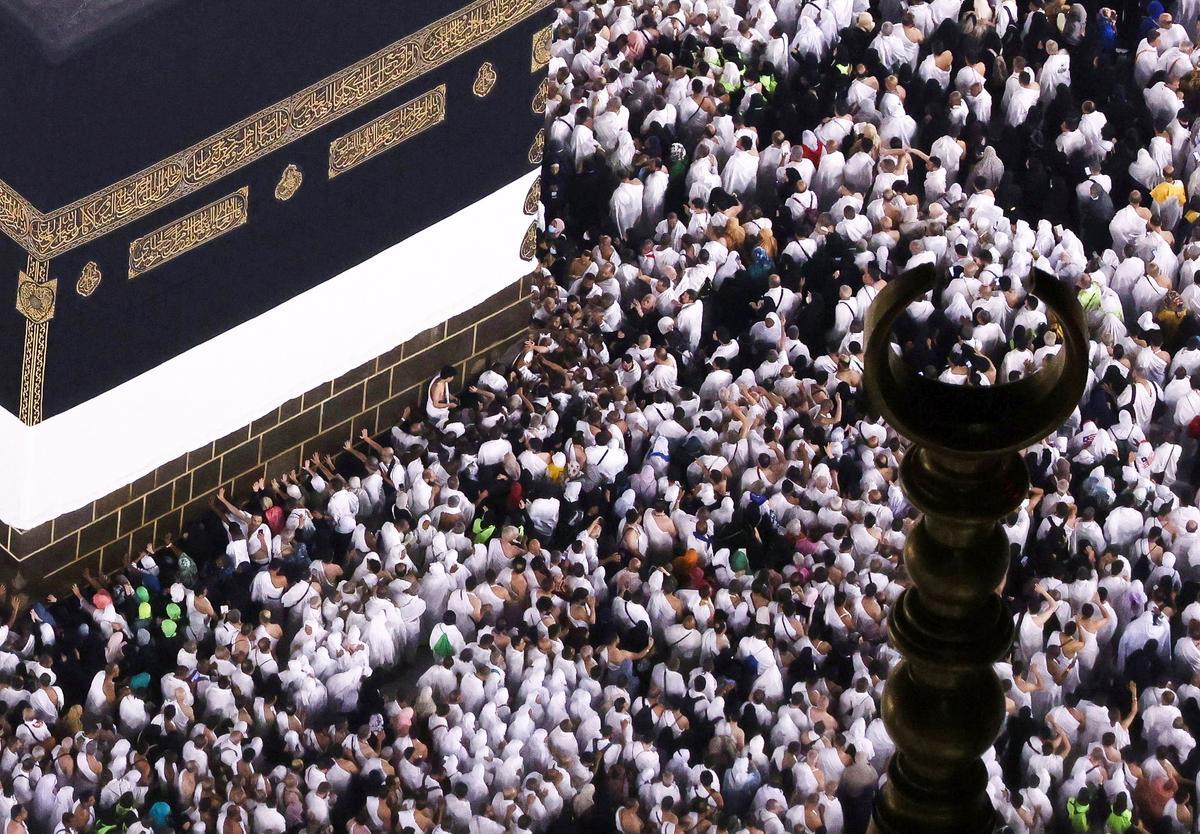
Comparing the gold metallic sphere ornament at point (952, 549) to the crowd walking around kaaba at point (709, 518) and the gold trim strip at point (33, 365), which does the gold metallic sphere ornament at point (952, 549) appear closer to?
the crowd walking around kaaba at point (709, 518)

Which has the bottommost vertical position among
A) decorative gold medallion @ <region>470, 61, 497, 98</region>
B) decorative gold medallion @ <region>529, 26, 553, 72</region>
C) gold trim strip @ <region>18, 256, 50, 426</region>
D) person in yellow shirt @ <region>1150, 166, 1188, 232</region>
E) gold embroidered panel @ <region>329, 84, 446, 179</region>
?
person in yellow shirt @ <region>1150, 166, 1188, 232</region>

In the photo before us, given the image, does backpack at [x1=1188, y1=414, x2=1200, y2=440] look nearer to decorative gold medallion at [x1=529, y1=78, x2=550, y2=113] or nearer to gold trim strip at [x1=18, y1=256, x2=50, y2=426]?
decorative gold medallion at [x1=529, y1=78, x2=550, y2=113]

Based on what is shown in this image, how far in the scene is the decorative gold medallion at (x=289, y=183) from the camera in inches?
639

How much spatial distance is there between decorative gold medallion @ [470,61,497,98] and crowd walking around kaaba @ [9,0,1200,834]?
6.04 feet

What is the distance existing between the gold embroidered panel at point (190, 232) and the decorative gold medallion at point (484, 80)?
206cm

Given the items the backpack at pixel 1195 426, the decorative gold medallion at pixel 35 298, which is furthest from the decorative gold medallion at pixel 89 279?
the backpack at pixel 1195 426

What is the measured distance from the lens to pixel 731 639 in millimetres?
15633

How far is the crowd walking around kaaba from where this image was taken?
47.8 ft

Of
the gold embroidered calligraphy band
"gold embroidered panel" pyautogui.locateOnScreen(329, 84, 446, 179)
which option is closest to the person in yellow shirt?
the gold embroidered calligraphy band

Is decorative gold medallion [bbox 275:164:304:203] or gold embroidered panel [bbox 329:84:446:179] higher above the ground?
gold embroidered panel [bbox 329:84:446:179]

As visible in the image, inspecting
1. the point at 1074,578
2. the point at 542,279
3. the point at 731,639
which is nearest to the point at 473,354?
the point at 542,279

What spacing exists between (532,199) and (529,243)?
377 mm

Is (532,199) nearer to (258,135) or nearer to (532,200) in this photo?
(532,200)

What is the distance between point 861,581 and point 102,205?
560 cm
